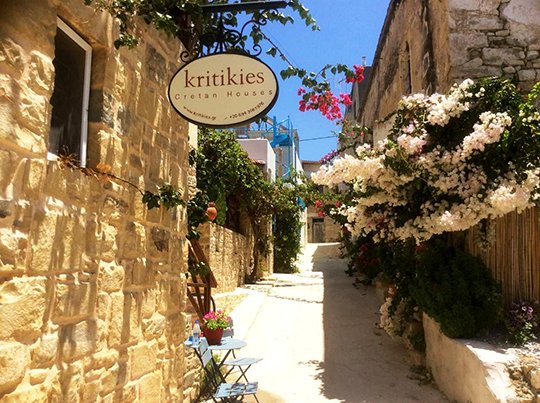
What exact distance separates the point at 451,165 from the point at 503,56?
252cm

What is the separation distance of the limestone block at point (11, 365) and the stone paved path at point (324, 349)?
14.2 ft

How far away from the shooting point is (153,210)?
138 inches

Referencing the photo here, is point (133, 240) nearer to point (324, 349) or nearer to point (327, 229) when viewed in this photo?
point (324, 349)

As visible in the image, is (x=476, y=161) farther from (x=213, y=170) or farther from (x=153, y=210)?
(x=213, y=170)

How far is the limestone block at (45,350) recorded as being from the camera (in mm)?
2199

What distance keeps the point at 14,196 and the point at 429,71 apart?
23.6ft

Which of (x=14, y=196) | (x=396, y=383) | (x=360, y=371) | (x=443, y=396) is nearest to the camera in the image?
(x=14, y=196)

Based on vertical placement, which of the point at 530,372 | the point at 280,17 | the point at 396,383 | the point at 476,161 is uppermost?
the point at 280,17

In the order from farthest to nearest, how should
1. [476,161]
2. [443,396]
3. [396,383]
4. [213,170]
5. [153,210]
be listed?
[213,170] < [396,383] < [443,396] < [476,161] < [153,210]

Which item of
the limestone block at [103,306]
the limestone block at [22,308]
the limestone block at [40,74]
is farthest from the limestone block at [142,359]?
the limestone block at [40,74]

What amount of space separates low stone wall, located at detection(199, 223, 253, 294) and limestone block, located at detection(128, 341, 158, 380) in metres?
6.43

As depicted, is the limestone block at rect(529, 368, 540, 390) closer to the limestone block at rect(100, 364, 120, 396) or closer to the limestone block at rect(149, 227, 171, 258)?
the limestone block at rect(149, 227, 171, 258)

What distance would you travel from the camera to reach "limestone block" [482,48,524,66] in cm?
706

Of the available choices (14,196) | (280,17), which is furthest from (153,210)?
(280,17)
